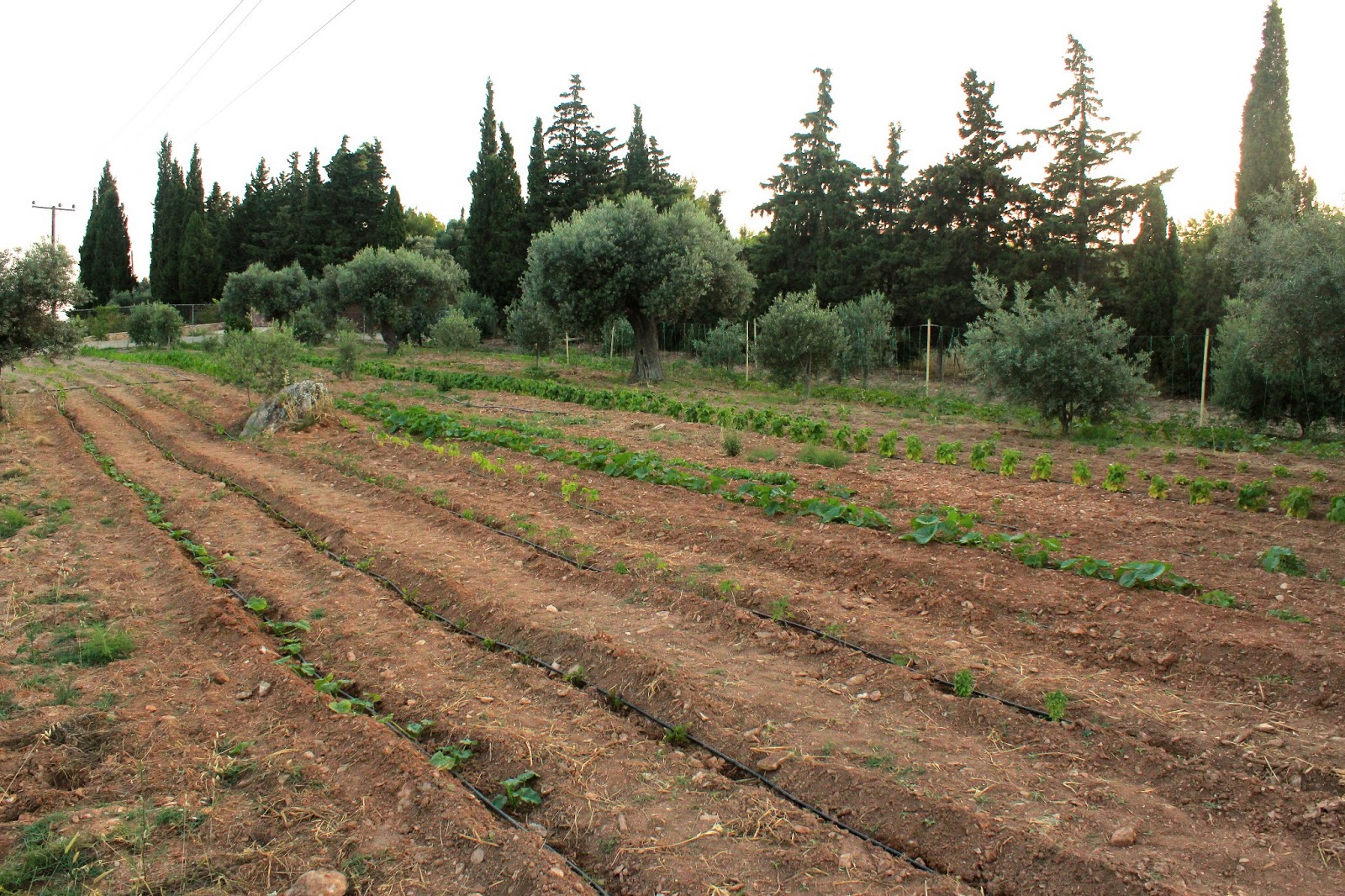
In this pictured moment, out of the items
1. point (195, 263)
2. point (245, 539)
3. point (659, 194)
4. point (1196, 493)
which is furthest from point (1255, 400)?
point (195, 263)

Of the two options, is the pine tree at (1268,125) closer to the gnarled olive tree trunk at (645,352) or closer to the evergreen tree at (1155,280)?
the evergreen tree at (1155,280)

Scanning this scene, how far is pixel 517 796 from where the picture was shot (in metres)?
4.46

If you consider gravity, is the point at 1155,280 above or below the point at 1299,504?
above

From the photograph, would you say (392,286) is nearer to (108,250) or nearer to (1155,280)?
(1155,280)

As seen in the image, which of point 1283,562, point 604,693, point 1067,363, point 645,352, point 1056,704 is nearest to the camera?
point 1056,704

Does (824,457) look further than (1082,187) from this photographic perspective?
No

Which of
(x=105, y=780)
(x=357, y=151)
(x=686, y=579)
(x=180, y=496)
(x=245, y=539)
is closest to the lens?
(x=105, y=780)

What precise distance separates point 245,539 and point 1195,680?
843cm

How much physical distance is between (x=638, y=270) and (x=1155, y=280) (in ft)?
56.2

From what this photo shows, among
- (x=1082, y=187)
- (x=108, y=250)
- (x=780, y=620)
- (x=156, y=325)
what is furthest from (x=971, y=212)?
(x=108, y=250)

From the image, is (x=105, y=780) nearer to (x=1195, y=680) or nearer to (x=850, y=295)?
(x=1195, y=680)

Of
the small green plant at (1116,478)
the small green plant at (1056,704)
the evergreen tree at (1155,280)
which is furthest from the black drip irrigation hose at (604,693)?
the evergreen tree at (1155,280)

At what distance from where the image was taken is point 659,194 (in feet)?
146

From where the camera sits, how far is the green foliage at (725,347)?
31.8m
